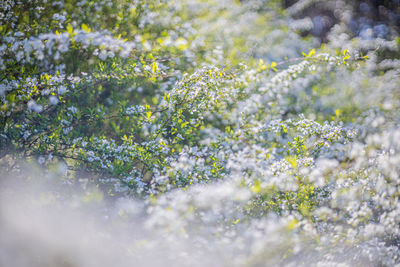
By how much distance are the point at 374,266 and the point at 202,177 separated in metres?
1.81

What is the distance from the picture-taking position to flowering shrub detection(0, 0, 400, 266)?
2.28m

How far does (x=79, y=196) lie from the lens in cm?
265

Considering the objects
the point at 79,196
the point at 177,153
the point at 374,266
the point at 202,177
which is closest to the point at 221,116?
the point at 177,153

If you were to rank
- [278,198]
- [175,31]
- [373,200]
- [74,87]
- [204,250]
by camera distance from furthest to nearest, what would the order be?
[175,31] → [74,87] → [278,198] → [373,200] → [204,250]

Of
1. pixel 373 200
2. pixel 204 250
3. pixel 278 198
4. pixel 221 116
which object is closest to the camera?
pixel 204 250

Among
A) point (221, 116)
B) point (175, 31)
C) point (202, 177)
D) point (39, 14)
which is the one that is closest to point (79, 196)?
point (202, 177)

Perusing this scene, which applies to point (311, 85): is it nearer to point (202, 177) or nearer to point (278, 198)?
point (278, 198)

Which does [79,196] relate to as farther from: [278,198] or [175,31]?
[175,31]

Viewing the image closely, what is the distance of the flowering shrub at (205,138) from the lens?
89.7 inches

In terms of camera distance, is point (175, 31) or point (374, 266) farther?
point (175, 31)

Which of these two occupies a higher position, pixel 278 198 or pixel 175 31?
pixel 175 31

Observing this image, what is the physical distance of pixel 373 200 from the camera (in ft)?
7.75

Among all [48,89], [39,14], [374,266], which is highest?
[39,14]

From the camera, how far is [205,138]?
3150 millimetres
